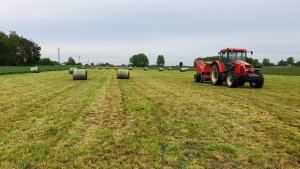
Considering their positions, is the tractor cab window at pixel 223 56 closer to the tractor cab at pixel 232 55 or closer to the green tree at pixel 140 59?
the tractor cab at pixel 232 55

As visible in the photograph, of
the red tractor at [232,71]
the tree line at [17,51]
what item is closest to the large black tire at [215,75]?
the red tractor at [232,71]

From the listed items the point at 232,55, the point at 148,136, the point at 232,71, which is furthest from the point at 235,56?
the point at 148,136

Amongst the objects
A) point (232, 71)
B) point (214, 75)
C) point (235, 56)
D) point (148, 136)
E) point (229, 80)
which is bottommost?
point (148, 136)

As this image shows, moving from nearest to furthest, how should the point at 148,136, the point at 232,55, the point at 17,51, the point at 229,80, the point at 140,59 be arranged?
the point at 148,136 < the point at 229,80 < the point at 232,55 < the point at 17,51 < the point at 140,59

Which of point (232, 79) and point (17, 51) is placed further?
point (17, 51)

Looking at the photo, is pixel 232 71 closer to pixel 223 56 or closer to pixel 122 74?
pixel 223 56

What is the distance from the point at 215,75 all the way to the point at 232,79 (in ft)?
8.79

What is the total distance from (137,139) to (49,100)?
5618 millimetres

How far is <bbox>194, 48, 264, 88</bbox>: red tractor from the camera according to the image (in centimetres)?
1576

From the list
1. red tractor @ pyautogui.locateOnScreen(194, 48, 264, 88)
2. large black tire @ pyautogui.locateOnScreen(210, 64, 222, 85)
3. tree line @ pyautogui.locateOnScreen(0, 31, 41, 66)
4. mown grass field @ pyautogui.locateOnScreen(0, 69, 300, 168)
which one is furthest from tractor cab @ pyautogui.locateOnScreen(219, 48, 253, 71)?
tree line @ pyautogui.locateOnScreen(0, 31, 41, 66)

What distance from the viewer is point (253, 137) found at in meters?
5.56

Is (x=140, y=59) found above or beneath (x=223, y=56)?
above

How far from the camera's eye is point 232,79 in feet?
52.0

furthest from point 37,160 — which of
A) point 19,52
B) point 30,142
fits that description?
point 19,52
